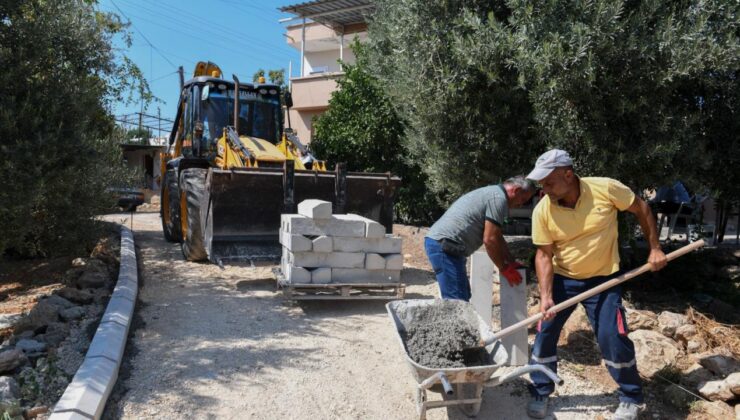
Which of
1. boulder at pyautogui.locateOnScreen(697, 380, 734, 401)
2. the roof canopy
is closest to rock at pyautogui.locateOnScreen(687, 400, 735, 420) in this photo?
boulder at pyautogui.locateOnScreen(697, 380, 734, 401)

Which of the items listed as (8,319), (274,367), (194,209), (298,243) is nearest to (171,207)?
(194,209)

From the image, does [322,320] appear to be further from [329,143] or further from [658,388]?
[329,143]

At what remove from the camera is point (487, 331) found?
12.2 feet

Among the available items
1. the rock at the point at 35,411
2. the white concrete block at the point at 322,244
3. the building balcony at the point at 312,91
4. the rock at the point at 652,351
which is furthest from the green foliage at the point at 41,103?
the building balcony at the point at 312,91

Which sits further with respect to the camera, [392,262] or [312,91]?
[312,91]

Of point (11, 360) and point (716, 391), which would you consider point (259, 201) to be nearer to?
point (11, 360)

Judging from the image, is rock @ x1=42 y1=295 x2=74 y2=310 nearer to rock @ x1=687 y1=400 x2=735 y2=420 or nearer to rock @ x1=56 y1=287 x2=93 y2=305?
→ rock @ x1=56 y1=287 x2=93 y2=305

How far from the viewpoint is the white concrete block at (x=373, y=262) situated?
19.9ft

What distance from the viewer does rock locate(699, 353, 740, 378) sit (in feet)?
13.4

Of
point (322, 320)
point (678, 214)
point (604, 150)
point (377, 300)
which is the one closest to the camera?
point (604, 150)

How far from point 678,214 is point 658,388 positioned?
23.7 ft

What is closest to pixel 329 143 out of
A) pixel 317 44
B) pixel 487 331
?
pixel 487 331

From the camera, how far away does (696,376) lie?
4137mm

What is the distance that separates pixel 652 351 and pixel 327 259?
125 inches
